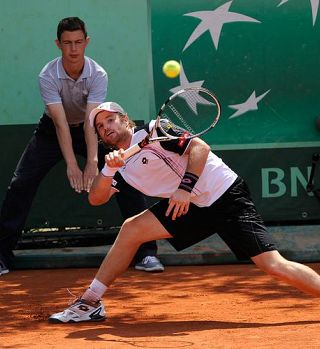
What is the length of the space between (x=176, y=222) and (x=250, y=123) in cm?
298

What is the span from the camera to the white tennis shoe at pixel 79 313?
642cm

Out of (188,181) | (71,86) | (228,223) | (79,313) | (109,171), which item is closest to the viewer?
(188,181)

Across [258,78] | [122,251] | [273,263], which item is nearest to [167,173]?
[122,251]

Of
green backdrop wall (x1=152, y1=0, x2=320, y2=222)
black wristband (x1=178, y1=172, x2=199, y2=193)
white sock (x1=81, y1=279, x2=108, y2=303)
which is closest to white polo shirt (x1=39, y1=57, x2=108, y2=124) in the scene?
green backdrop wall (x1=152, y1=0, x2=320, y2=222)

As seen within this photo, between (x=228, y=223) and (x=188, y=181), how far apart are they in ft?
1.59

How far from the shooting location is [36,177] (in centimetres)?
823

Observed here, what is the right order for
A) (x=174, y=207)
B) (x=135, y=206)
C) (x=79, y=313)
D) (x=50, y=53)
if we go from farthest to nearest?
(x=50, y=53), (x=135, y=206), (x=79, y=313), (x=174, y=207)

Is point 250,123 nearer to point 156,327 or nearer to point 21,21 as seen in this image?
point 21,21

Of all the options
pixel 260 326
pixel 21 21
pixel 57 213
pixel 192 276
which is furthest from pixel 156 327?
pixel 21 21

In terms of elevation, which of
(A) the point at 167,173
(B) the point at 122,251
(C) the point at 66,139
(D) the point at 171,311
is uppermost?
(A) the point at 167,173

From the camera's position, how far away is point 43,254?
8.70 meters

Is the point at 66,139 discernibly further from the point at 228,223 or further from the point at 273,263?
the point at 273,263

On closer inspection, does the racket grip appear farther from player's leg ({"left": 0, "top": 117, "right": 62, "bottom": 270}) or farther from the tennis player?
player's leg ({"left": 0, "top": 117, "right": 62, "bottom": 270})

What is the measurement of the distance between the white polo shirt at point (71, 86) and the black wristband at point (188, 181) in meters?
2.18
